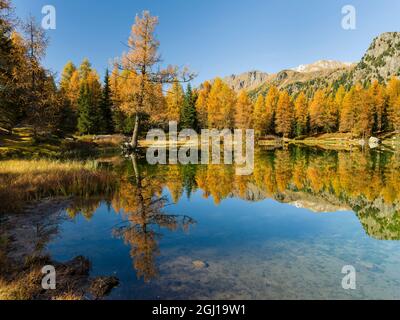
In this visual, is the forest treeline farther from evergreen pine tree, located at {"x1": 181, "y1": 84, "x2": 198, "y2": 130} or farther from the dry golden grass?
the dry golden grass

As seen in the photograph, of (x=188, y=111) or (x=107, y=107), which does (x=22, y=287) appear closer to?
(x=107, y=107)

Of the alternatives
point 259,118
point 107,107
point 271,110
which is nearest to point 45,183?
point 107,107

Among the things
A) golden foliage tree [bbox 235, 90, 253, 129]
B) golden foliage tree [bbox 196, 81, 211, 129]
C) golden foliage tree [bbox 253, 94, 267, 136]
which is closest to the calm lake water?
golden foliage tree [bbox 235, 90, 253, 129]

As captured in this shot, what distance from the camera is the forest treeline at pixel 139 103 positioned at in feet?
83.3

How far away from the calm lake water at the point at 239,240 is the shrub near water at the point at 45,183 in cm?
98

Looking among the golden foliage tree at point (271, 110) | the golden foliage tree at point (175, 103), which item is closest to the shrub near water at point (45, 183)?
the golden foliage tree at point (175, 103)

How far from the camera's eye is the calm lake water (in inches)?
192

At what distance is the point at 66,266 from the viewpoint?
5.43 meters

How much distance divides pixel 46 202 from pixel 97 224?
316 cm

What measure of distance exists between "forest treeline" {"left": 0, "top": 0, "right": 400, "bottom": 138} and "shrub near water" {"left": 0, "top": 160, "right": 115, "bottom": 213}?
1006 cm

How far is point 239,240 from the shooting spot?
706 centimetres

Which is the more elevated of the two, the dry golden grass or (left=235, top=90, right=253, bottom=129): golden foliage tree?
(left=235, top=90, right=253, bottom=129): golden foliage tree
